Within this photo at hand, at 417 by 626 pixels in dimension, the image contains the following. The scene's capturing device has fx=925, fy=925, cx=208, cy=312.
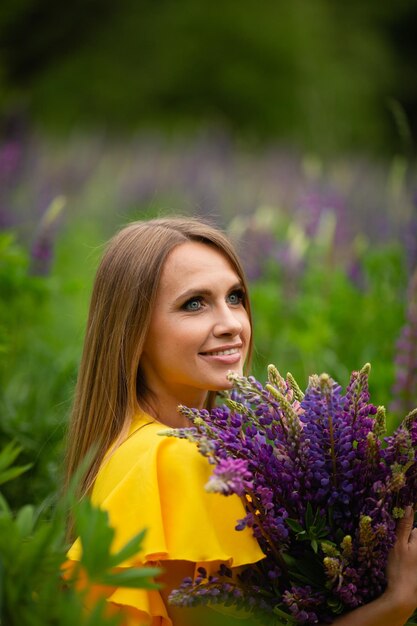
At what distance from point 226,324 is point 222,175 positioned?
626 cm

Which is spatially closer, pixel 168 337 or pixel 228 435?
pixel 228 435

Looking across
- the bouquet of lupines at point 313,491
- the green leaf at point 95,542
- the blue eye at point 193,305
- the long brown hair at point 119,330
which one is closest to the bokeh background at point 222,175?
the long brown hair at point 119,330

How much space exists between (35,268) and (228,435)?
2.36 meters

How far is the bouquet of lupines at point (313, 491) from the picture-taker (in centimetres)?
173

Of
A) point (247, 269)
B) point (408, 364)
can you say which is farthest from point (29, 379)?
point (408, 364)

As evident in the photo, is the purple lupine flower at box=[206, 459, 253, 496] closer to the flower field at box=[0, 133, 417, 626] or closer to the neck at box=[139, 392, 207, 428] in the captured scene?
the flower field at box=[0, 133, 417, 626]

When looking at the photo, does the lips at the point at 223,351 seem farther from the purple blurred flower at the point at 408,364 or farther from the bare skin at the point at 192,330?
the purple blurred flower at the point at 408,364

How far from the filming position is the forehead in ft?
6.98

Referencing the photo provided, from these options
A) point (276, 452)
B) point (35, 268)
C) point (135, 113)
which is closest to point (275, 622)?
point (276, 452)

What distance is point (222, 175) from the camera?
323 inches

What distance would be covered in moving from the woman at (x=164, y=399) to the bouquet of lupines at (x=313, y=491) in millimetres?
51

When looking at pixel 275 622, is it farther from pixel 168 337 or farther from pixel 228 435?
pixel 168 337

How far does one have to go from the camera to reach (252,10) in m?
17.9

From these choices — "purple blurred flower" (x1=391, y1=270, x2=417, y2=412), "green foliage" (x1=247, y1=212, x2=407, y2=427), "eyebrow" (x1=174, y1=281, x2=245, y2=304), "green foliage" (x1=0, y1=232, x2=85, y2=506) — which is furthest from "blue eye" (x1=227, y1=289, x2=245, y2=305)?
"green foliage" (x1=247, y1=212, x2=407, y2=427)
